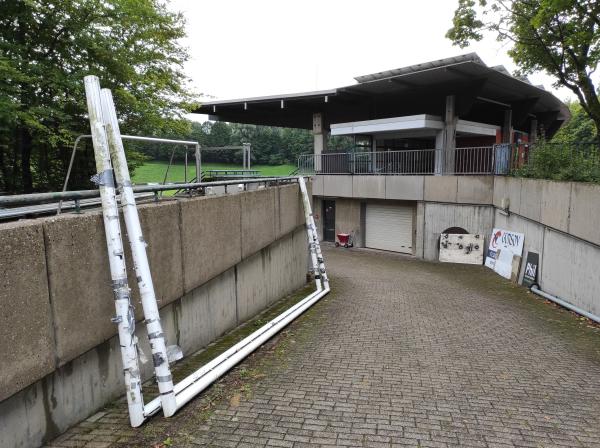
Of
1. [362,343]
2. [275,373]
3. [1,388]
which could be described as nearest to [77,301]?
[1,388]

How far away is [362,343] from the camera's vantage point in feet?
22.0

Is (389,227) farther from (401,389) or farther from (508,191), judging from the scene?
(401,389)

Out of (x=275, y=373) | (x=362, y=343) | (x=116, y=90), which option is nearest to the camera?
(x=275, y=373)

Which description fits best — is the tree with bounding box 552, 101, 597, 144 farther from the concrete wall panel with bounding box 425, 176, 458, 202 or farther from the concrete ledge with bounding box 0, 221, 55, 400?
the concrete ledge with bounding box 0, 221, 55, 400

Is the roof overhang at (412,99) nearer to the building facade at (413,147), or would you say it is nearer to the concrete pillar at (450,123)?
the building facade at (413,147)

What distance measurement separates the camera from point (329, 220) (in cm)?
2388

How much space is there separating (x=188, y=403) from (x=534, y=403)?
365 cm

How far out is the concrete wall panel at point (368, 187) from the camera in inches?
812

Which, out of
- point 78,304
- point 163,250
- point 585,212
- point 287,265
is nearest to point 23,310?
point 78,304

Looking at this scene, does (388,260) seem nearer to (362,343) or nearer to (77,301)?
(362,343)

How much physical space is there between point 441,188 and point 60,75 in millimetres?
14360

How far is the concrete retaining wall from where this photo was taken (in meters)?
3.11

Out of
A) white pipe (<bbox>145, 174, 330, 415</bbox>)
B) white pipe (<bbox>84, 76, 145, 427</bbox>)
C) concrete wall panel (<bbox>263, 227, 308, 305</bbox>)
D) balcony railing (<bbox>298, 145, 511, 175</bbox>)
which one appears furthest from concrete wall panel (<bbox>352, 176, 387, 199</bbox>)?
white pipe (<bbox>84, 76, 145, 427</bbox>)

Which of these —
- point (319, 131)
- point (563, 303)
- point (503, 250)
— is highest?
point (319, 131)
